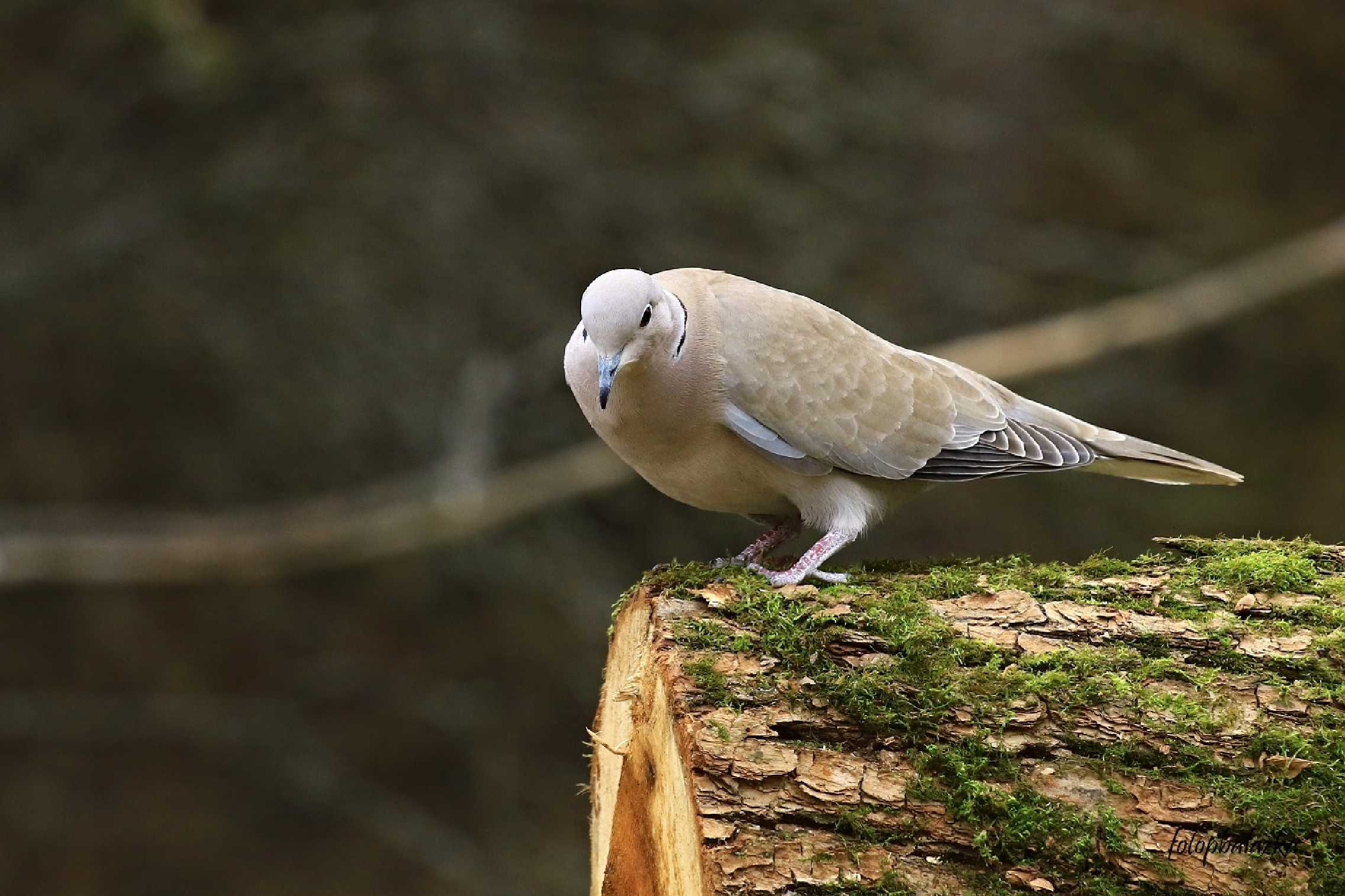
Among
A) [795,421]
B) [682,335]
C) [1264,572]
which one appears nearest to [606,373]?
[682,335]

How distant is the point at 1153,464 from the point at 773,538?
1.05 metres

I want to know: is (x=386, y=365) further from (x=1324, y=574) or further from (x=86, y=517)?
(x=1324, y=574)

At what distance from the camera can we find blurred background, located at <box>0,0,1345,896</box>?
6.29 m

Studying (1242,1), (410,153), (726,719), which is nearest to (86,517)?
(410,153)

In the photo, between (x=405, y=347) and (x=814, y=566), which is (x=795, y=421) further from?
(x=405, y=347)

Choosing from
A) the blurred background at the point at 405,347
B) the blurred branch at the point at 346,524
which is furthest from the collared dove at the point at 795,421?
the blurred background at the point at 405,347

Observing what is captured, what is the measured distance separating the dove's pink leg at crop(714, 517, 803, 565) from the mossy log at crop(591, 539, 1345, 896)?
2.35 ft

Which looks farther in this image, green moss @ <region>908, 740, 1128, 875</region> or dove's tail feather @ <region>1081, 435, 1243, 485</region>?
dove's tail feather @ <region>1081, 435, 1243, 485</region>

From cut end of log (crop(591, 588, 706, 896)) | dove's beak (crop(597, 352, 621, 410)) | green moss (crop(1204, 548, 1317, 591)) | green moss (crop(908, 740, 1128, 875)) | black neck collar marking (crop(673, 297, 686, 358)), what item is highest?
black neck collar marking (crop(673, 297, 686, 358))

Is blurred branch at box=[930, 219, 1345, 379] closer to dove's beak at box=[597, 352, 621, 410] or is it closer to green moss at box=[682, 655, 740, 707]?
dove's beak at box=[597, 352, 621, 410]

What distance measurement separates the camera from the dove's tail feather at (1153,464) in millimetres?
3637

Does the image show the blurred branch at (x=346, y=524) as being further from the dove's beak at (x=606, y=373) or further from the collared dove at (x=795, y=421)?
the dove's beak at (x=606, y=373)

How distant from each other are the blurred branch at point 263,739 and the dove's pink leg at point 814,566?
4.22 meters

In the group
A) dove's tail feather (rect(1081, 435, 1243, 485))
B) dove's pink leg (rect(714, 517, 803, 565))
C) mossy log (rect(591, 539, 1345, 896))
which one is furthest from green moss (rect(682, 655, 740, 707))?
dove's tail feather (rect(1081, 435, 1243, 485))
